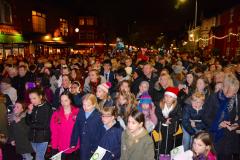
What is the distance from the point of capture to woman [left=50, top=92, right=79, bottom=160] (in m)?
5.64

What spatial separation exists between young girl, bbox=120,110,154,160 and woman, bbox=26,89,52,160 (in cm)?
205

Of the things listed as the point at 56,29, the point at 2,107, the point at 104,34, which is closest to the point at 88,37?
the point at 104,34

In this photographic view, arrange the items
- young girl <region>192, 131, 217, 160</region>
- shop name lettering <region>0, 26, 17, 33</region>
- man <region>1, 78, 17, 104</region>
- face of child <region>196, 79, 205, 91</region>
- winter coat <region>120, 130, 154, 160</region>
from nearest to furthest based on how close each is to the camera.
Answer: winter coat <region>120, 130, 154, 160</region> → young girl <region>192, 131, 217, 160</region> → face of child <region>196, 79, 205, 91</region> → man <region>1, 78, 17, 104</region> → shop name lettering <region>0, 26, 17, 33</region>

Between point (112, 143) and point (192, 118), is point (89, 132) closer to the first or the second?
point (112, 143)

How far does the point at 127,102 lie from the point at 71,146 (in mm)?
1521

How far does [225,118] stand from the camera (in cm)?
590

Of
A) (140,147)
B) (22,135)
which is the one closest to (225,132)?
(140,147)

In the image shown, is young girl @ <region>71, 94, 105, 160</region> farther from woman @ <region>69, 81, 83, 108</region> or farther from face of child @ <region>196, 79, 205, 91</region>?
face of child @ <region>196, 79, 205, 91</region>

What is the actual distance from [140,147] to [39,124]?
2.45m

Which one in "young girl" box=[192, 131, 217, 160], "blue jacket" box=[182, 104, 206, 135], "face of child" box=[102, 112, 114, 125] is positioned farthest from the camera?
"blue jacket" box=[182, 104, 206, 135]

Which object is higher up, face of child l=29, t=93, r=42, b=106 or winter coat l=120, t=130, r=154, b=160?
face of child l=29, t=93, r=42, b=106

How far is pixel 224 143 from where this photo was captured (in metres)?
5.98

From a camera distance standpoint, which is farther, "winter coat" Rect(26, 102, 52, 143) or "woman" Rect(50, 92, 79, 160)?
"winter coat" Rect(26, 102, 52, 143)

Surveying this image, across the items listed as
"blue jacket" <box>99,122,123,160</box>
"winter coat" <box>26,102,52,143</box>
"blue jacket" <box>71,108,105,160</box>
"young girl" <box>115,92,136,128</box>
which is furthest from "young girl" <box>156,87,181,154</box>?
"winter coat" <box>26,102,52,143</box>
